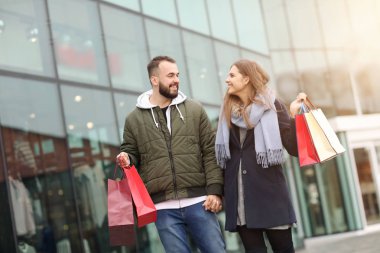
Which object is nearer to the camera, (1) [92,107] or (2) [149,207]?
(2) [149,207]

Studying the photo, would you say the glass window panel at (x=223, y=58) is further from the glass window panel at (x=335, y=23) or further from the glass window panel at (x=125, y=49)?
the glass window panel at (x=335, y=23)

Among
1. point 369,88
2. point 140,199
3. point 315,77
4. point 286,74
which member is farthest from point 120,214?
point 369,88

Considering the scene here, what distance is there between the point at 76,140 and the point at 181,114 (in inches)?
217

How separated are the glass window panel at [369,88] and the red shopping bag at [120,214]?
2039 cm

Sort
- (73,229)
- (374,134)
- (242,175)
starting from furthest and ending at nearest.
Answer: (374,134), (73,229), (242,175)

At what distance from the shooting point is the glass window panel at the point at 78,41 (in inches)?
404

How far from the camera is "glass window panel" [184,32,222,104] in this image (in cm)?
1398

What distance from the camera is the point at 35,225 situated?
900 centimetres

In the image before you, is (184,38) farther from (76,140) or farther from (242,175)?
(242,175)

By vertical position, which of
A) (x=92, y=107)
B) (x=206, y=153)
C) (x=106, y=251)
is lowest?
(x=106, y=251)

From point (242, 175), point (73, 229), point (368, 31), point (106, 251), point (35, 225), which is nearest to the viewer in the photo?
point (242, 175)

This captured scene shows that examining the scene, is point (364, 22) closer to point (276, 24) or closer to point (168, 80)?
point (276, 24)

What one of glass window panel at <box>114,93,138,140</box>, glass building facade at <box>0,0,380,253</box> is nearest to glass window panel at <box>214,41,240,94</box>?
glass building facade at <box>0,0,380,253</box>

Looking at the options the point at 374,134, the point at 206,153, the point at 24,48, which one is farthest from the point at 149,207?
the point at 374,134
